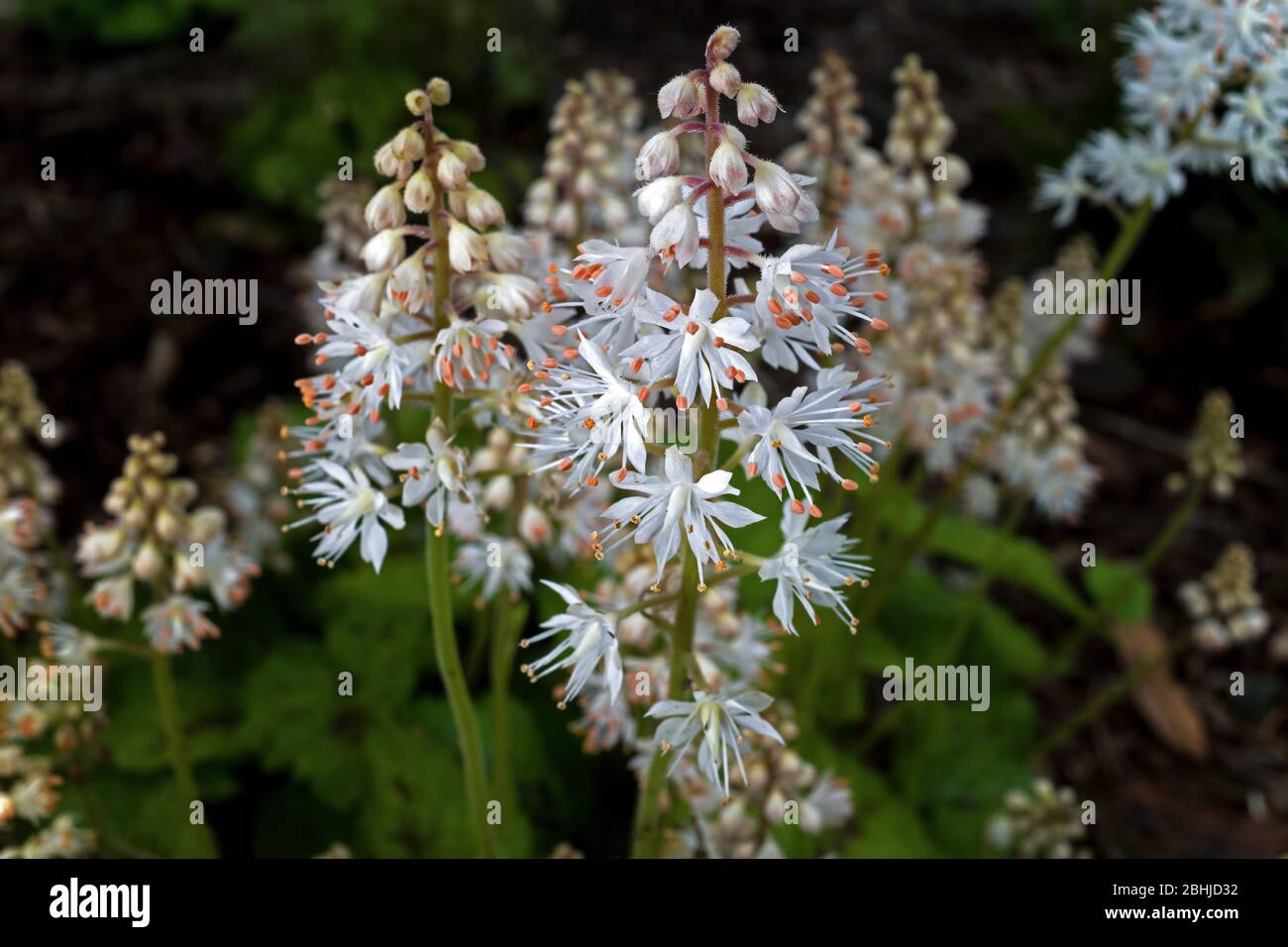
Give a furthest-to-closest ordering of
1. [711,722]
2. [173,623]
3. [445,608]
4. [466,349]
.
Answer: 1. [173,623]
2. [445,608]
3. [466,349]
4. [711,722]

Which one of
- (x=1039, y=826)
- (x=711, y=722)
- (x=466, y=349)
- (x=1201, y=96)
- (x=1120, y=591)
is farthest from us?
(x=1120, y=591)

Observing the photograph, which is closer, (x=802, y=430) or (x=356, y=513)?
(x=802, y=430)

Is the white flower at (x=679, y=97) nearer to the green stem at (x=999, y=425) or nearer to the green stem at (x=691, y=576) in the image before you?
the green stem at (x=691, y=576)

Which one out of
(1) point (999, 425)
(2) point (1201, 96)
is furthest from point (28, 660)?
(2) point (1201, 96)

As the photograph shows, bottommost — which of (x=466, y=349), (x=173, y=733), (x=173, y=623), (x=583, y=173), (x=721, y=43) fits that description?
(x=173, y=733)

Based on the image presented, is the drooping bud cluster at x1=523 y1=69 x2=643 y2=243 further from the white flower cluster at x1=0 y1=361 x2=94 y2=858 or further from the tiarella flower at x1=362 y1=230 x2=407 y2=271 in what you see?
the white flower cluster at x1=0 y1=361 x2=94 y2=858

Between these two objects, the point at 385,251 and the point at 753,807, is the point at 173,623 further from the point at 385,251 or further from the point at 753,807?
the point at 753,807

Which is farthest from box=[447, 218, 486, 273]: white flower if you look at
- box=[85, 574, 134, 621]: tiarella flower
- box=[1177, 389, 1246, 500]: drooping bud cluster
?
box=[1177, 389, 1246, 500]: drooping bud cluster
